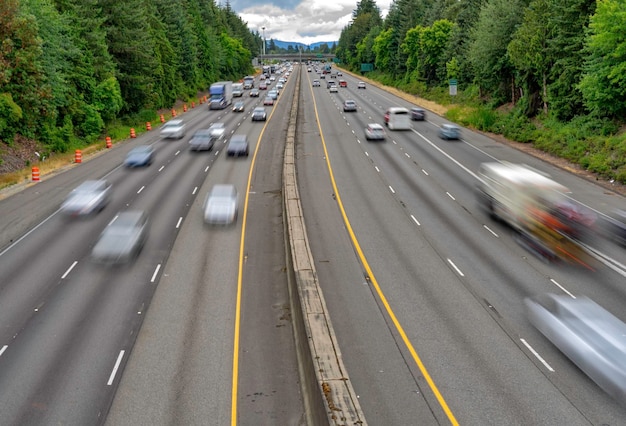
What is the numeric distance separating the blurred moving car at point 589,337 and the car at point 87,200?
2274cm

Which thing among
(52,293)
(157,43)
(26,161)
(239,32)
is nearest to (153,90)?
(157,43)

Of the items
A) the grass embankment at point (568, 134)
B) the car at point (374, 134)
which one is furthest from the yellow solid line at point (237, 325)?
the grass embankment at point (568, 134)

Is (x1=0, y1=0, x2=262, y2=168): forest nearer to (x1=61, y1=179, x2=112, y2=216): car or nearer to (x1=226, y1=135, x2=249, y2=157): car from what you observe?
(x1=61, y1=179, x2=112, y2=216): car

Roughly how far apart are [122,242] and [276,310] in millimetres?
8133

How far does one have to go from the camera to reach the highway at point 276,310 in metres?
12.7

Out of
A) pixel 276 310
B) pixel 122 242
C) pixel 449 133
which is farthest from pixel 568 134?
pixel 122 242

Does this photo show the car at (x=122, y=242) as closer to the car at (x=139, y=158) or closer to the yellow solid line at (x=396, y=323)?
the yellow solid line at (x=396, y=323)

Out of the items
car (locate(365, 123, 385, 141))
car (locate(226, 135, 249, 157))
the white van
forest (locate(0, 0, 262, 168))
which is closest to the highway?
car (locate(226, 135, 249, 157))

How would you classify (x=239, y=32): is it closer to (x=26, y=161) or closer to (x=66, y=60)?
(x=66, y=60)

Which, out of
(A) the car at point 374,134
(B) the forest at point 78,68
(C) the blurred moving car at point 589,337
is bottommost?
(A) the car at point 374,134

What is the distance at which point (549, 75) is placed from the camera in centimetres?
4469

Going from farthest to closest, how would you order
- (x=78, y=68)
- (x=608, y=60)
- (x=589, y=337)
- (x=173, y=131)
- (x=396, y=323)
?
(x=173, y=131), (x=78, y=68), (x=608, y=60), (x=396, y=323), (x=589, y=337)

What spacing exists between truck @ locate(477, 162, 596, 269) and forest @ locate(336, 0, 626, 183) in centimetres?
1189

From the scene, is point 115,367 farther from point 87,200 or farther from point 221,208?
point 87,200
